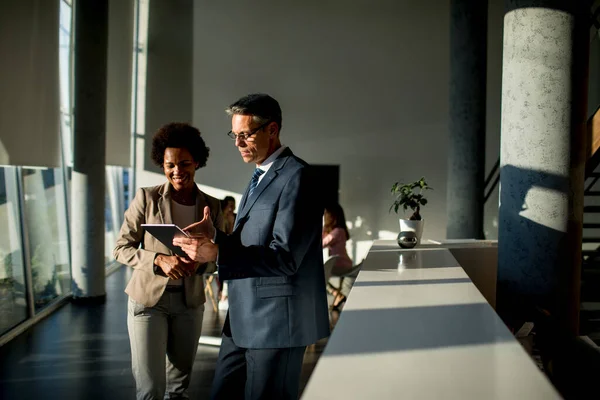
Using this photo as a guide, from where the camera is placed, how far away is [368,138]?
1339 centimetres

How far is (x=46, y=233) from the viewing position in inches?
379

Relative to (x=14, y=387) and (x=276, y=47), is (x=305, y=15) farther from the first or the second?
(x=14, y=387)

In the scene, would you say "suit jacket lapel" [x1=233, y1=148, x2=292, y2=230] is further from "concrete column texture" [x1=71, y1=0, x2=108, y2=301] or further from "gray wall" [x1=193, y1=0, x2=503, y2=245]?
"gray wall" [x1=193, y1=0, x2=503, y2=245]

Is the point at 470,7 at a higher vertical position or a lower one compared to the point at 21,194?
higher

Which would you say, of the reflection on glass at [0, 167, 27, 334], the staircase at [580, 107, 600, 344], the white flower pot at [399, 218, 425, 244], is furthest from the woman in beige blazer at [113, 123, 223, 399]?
the reflection on glass at [0, 167, 27, 334]

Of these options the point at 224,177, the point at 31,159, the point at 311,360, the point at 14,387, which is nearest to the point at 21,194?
the point at 31,159

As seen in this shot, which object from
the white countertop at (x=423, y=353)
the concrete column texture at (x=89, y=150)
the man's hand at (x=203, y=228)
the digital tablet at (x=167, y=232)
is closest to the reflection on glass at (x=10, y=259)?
the concrete column texture at (x=89, y=150)

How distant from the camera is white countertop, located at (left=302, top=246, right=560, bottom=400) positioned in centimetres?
147

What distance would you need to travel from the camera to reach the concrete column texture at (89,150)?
9.52 metres

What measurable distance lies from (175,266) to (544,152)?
7.54 feet

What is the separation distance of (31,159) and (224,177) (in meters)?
5.72

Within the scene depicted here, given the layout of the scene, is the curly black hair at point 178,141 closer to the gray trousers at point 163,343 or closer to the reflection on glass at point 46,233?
the gray trousers at point 163,343

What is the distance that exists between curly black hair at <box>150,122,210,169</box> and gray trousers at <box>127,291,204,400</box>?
2.53 feet

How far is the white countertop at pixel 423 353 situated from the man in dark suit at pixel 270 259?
9.1 inches
